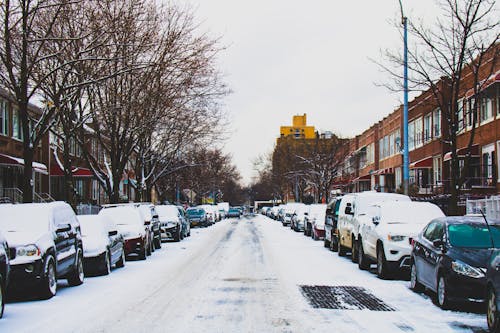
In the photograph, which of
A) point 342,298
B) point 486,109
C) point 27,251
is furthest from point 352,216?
point 486,109

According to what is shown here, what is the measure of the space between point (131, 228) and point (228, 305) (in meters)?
11.8

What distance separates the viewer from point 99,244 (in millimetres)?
17438

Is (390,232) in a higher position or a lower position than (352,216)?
lower

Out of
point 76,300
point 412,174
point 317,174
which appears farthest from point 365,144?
point 76,300

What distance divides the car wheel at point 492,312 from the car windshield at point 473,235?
2.82 meters

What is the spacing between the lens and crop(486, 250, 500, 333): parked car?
9.05m

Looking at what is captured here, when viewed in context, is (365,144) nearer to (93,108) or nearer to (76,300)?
(93,108)

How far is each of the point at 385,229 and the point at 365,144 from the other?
54.5m

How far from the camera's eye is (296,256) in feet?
76.1

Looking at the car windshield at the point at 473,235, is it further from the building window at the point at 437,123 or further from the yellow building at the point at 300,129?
the yellow building at the point at 300,129

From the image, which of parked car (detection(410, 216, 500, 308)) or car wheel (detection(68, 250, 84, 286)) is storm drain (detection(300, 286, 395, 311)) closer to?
parked car (detection(410, 216, 500, 308))

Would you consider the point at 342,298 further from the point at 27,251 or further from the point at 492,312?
the point at 27,251

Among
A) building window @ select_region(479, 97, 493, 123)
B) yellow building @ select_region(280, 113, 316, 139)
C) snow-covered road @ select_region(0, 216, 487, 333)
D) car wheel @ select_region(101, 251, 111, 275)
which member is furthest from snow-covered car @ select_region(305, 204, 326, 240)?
yellow building @ select_region(280, 113, 316, 139)

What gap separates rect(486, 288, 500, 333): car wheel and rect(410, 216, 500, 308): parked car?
1.46m
